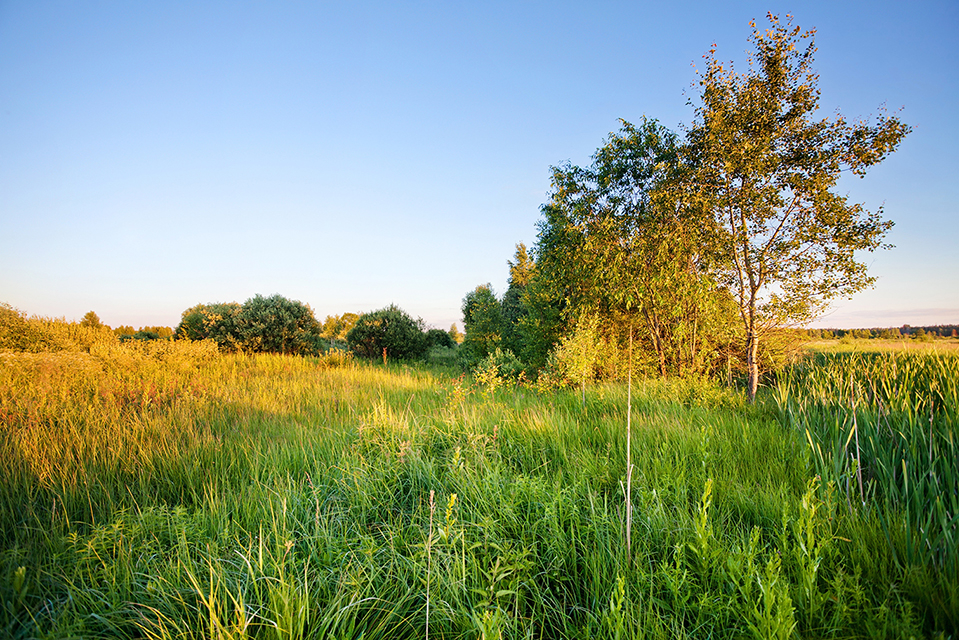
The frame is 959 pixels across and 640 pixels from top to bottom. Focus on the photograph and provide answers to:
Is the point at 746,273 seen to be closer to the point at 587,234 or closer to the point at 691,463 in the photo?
the point at 587,234

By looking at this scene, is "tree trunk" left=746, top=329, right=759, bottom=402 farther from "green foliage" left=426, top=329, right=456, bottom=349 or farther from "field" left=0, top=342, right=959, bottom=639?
"green foliage" left=426, top=329, right=456, bottom=349

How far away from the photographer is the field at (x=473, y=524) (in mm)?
1497

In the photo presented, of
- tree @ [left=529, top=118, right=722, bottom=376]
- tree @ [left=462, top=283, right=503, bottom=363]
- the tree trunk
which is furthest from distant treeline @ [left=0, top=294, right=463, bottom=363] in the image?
the tree trunk

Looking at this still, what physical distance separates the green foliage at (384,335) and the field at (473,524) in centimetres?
1072

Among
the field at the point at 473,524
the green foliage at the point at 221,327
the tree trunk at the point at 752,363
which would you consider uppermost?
the green foliage at the point at 221,327

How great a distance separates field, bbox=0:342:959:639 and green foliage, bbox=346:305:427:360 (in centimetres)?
1072

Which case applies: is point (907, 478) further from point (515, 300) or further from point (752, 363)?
point (515, 300)

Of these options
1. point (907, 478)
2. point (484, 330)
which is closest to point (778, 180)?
point (907, 478)

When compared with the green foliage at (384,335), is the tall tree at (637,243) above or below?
above

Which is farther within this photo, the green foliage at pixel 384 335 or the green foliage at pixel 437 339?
the green foliage at pixel 437 339

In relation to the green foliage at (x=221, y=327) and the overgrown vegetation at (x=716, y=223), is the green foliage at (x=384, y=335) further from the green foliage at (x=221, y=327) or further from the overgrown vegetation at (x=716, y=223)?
the overgrown vegetation at (x=716, y=223)

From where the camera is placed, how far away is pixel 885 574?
1663 millimetres

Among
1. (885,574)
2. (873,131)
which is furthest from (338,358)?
(873,131)

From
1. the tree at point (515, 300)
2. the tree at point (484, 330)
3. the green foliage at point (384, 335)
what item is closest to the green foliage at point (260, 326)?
the green foliage at point (384, 335)
